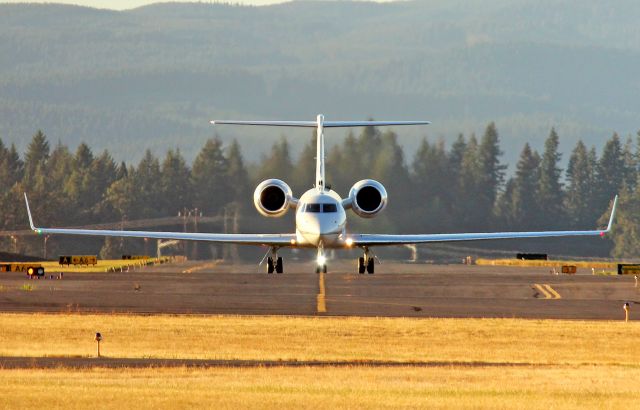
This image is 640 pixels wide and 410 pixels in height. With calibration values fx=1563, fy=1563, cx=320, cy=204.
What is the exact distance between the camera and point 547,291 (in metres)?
74.4

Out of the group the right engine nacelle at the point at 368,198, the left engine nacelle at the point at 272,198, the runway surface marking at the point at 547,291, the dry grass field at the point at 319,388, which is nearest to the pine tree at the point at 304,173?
the runway surface marking at the point at 547,291

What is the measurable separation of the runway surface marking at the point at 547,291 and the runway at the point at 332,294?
1.9 inches

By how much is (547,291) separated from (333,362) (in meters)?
30.9

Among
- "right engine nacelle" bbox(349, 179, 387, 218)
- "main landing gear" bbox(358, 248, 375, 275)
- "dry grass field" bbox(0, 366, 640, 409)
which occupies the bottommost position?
"dry grass field" bbox(0, 366, 640, 409)

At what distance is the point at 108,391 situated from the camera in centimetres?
3444

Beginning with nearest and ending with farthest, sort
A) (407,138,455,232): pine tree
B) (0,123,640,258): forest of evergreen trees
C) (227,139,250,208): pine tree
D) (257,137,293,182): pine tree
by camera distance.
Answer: (257,137,293,182): pine tree < (227,139,250,208): pine tree < (0,123,640,258): forest of evergreen trees < (407,138,455,232): pine tree

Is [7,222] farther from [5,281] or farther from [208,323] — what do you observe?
[208,323]

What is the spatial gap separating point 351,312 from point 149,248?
114 m

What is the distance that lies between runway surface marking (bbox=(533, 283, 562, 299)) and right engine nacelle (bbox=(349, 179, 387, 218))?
8.60m

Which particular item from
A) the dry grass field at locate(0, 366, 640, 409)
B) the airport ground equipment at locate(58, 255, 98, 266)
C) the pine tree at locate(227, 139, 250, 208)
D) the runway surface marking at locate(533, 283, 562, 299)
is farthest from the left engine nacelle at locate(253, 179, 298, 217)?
the pine tree at locate(227, 139, 250, 208)

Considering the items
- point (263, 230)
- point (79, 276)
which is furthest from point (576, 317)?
point (263, 230)

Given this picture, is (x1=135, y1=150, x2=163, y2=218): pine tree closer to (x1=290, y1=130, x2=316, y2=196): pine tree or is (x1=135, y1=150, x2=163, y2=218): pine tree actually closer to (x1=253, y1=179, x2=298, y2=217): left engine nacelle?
(x1=290, y1=130, x2=316, y2=196): pine tree

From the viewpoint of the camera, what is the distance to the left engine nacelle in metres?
71.4

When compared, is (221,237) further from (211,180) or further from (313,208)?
(211,180)
